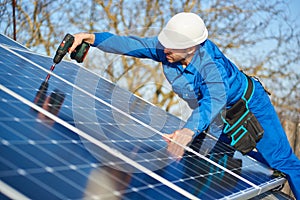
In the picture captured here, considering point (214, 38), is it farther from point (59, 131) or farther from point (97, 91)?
point (59, 131)

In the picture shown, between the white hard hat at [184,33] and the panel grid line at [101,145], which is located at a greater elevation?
the white hard hat at [184,33]

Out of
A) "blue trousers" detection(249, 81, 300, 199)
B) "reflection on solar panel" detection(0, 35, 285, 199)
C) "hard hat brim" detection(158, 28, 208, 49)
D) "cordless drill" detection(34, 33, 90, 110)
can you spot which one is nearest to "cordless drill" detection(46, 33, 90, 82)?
"cordless drill" detection(34, 33, 90, 110)

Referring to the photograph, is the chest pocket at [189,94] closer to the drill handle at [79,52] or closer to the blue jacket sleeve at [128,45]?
the blue jacket sleeve at [128,45]

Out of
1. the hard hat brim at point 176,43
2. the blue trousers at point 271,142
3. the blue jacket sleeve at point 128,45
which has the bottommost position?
the blue trousers at point 271,142

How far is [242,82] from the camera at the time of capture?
14.5ft

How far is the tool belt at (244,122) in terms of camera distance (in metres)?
4.39

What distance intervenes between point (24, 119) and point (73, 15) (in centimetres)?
1040

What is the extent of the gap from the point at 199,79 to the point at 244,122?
676mm

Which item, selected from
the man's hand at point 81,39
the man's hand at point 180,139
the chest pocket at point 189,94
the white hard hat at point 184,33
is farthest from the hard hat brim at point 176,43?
the man's hand at point 180,139

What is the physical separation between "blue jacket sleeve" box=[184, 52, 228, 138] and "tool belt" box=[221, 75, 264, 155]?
434mm

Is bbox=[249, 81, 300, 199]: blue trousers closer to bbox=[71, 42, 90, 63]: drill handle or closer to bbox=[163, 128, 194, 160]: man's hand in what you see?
bbox=[163, 128, 194, 160]: man's hand

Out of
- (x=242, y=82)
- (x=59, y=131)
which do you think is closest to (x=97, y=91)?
(x=242, y=82)

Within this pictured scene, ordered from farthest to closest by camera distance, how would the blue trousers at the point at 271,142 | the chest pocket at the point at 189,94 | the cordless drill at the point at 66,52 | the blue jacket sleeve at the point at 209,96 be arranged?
the blue trousers at the point at 271,142 → the chest pocket at the point at 189,94 → the blue jacket sleeve at the point at 209,96 → the cordless drill at the point at 66,52

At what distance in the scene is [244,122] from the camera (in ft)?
14.5
